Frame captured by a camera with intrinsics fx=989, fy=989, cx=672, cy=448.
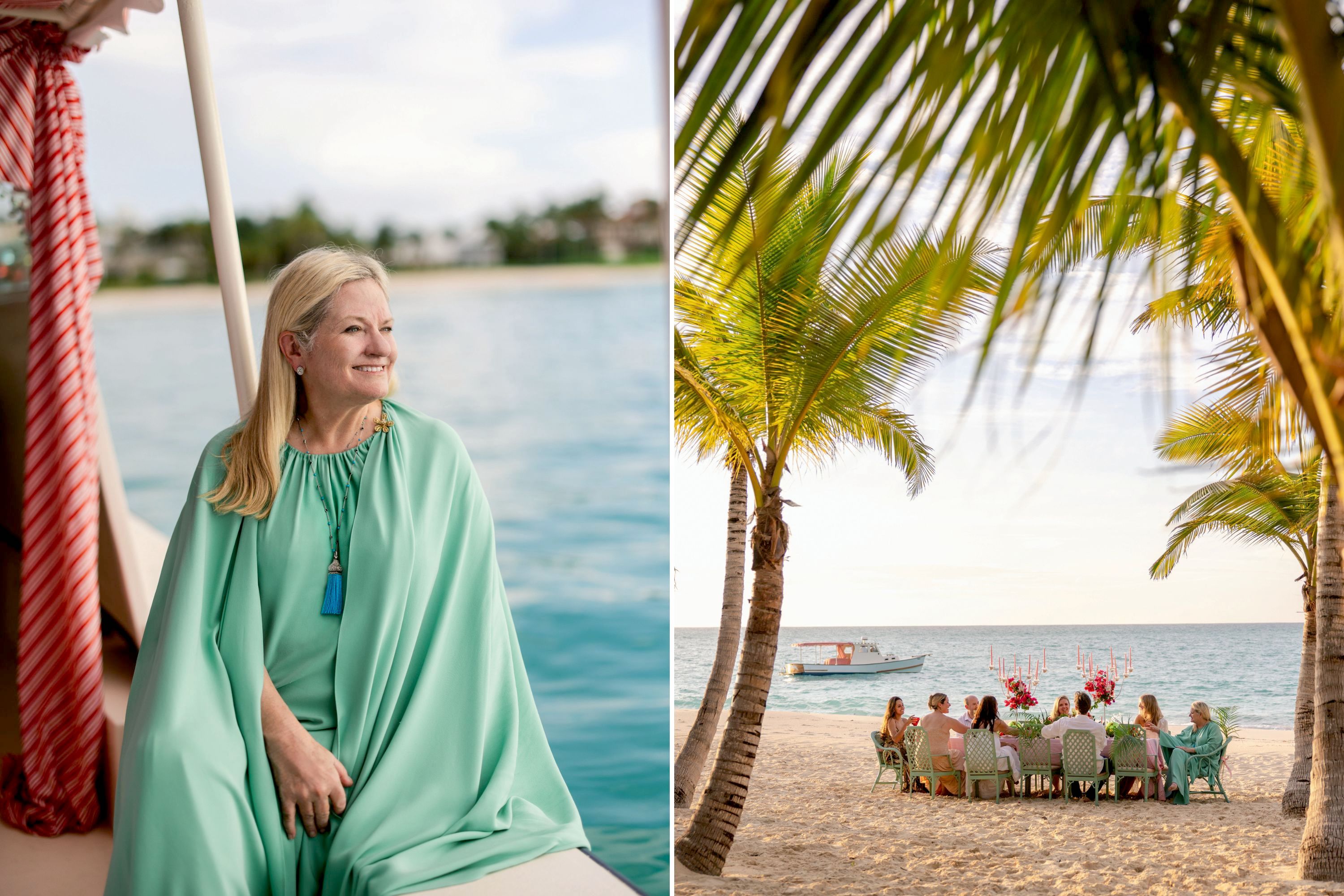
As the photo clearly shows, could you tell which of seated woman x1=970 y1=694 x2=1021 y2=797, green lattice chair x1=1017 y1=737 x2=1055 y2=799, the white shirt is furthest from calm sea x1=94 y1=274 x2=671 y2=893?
the white shirt

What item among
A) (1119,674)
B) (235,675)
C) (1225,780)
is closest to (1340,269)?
(235,675)

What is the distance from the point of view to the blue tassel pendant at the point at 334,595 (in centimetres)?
163

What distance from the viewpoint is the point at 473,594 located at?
1730mm

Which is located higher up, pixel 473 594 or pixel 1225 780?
pixel 473 594

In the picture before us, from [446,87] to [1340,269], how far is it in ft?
91.5

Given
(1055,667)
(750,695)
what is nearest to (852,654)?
(1055,667)

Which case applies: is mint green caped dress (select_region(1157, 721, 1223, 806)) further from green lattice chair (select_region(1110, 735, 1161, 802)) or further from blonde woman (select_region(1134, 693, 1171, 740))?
green lattice chair (select_region(1110, 735, 1161, 802))

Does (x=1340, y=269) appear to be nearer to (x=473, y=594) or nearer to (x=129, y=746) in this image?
(x=473, y=594)

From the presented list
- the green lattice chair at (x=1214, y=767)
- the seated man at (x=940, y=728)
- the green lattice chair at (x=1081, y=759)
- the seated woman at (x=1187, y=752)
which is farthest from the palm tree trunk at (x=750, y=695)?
the green lattice chair at (x=1214, y=767)

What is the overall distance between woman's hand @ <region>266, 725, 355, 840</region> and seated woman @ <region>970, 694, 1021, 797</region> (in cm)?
767

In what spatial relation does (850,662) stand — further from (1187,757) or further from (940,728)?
(940,728)

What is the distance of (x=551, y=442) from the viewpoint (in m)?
21.7

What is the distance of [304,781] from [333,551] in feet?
1.21

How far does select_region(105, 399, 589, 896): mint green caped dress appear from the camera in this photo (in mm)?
1530
